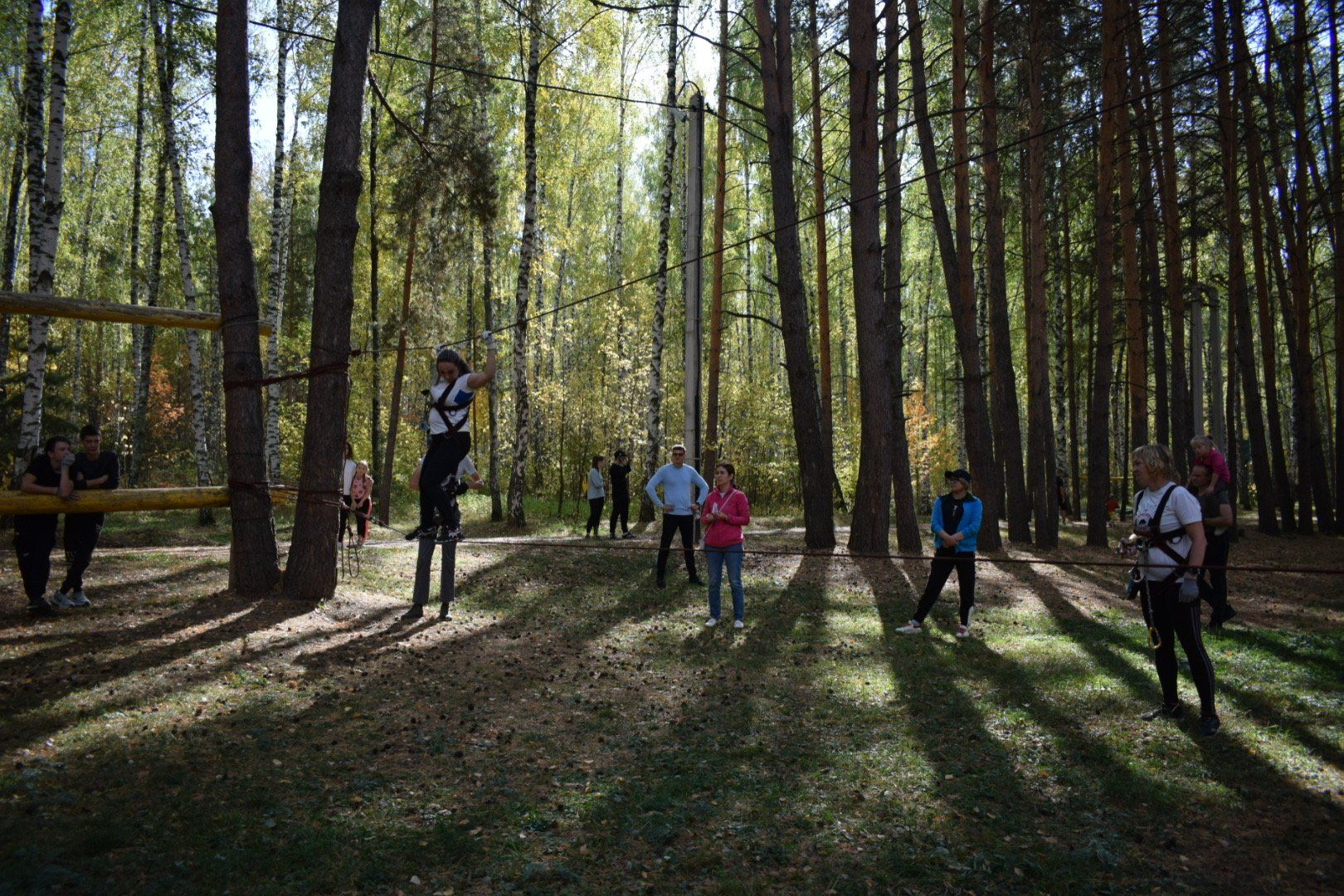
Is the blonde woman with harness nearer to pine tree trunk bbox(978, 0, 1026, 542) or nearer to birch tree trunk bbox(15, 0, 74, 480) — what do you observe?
pine tree trunk bbox(978, 0, 1026, 542)

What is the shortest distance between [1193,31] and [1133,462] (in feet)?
55.3

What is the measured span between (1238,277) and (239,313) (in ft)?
67.6

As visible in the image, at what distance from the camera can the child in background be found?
884 cm

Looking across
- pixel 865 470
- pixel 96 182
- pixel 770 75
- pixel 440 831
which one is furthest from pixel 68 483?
pixel 96 182

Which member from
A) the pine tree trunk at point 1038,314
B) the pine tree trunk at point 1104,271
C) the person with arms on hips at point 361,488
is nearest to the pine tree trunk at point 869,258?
the pine tree trunk at point 1038,314

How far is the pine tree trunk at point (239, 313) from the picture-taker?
27.7 feet

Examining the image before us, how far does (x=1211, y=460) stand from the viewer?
29.1ft

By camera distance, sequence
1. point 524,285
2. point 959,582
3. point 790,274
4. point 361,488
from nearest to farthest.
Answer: point 959,582, point 361,488, point 790,274, point 524,285

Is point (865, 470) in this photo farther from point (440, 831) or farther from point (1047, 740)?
point (440, 831)

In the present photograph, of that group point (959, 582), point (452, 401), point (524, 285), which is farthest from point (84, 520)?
point (524, 285)

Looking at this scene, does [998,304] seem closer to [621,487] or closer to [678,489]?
[621,487]

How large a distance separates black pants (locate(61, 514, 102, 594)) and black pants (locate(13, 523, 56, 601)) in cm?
33

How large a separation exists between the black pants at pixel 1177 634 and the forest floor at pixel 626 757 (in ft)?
1.13

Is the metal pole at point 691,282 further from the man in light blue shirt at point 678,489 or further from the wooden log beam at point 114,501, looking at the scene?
the wooden log beam at point 114,501
